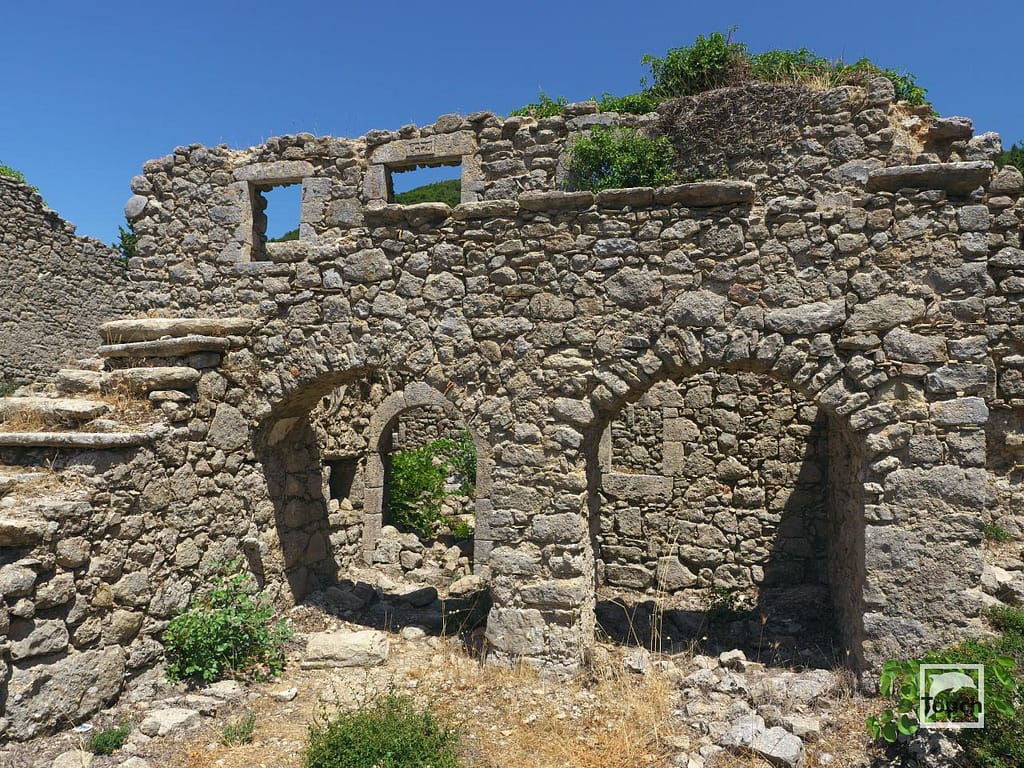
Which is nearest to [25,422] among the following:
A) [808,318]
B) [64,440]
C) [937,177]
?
[64,440]

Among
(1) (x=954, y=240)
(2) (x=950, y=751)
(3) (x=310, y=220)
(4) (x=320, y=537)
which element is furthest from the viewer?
(4) (x=320, y=537)

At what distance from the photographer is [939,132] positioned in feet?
21.9

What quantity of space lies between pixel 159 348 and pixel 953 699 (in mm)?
6616

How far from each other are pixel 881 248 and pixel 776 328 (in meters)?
0.96

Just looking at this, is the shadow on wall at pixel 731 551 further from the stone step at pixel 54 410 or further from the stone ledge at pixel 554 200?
the stone step at pixel 54 410

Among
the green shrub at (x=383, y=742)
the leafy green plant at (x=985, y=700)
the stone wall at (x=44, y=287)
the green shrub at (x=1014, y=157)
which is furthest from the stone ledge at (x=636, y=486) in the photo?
the green shrub at (x=1014, y=157)

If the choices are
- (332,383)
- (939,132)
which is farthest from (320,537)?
(939,132)

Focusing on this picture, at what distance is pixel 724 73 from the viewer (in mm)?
8133

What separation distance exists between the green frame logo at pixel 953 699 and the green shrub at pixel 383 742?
293cm

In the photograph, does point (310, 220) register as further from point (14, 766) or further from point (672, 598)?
point (672, 598)

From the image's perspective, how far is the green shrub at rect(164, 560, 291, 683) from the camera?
5.62 meters

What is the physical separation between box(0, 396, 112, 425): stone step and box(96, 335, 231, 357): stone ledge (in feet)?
1.99

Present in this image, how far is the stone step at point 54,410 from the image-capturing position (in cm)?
552

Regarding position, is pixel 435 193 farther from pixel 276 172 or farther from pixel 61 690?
pixel 61 690
